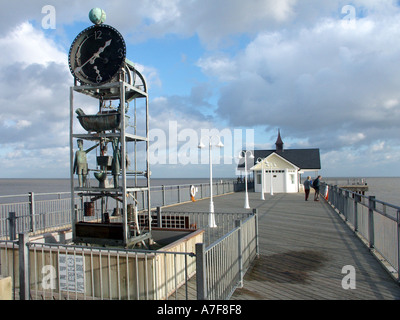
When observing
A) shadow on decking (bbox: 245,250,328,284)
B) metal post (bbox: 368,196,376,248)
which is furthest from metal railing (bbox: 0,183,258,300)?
metal post (bbox: 368,196,376,248)

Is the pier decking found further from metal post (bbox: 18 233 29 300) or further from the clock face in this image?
the clock face

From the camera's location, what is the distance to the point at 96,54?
282 inches

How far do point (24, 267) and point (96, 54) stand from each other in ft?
14.2

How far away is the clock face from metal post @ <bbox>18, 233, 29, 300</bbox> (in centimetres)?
344

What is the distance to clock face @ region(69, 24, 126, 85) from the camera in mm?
7008

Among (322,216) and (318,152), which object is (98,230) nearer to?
(322,216)

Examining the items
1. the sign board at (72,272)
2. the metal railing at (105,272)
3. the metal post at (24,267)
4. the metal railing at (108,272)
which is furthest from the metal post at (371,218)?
the metal post at (24,267)

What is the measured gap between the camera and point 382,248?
7195mm

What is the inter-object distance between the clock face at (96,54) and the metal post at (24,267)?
3440mm

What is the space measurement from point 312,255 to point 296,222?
535 cm

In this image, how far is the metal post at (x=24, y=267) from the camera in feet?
17.7

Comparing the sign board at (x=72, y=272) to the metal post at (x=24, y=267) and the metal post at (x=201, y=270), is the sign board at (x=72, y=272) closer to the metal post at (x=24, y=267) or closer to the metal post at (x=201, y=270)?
the metal post at (x=24, y=267)
